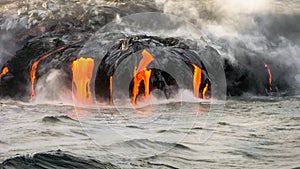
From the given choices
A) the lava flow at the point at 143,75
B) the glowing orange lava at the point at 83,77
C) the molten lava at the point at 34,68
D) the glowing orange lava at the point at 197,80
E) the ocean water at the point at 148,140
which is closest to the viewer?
the ocean water at the point at 148,140

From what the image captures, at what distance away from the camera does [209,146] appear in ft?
94.4

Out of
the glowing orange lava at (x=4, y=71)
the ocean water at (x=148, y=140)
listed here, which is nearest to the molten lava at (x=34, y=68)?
the glowing orange lava at (x=4, y=71)

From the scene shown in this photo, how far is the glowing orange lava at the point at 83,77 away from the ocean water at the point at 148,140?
9.22 meters

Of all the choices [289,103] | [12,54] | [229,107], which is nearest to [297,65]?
[289,103]

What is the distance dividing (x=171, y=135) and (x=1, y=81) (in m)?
36.8

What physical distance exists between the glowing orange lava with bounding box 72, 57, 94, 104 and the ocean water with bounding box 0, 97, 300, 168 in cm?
922

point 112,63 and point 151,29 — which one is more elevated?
point 151,29

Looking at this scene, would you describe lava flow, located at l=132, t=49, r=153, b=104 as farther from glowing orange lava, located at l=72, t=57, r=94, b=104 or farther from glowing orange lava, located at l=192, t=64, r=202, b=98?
glowing orange lava, located at l=192, t=64, r=202, b=98

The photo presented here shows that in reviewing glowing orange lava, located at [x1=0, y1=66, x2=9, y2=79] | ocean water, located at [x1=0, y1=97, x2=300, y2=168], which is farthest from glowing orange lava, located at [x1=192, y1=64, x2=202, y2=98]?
glowing orange lava, located at [x1=0, y1=66, x2=9, y2=79]

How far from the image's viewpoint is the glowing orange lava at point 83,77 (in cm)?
5760

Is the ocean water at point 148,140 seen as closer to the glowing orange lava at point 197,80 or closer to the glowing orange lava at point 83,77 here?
the glowing orange lava at point 83,77

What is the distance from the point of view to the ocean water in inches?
902

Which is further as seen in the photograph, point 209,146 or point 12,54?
point 12,54

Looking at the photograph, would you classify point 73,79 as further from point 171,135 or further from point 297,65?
point 297,65
